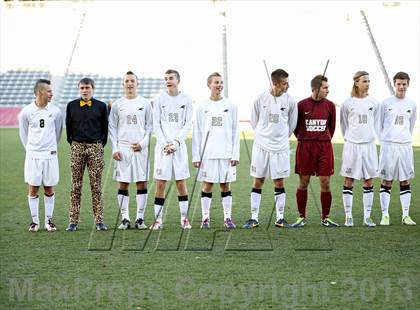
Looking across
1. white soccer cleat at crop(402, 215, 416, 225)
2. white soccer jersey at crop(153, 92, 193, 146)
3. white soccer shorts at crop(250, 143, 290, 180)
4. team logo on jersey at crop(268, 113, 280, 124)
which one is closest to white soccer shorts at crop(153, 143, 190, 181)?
white soccer jersey at crop(153, 92, 193, 146)

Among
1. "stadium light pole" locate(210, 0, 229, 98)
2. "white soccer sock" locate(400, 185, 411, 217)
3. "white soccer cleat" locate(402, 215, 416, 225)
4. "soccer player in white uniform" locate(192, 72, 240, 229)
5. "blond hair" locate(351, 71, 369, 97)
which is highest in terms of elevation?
"stadium light pole" locate(210, 0, 229, 98)

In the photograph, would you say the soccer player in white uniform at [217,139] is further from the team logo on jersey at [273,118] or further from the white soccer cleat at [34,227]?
the white soccer cleat at [34,227]

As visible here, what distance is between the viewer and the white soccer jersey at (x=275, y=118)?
8.66 m

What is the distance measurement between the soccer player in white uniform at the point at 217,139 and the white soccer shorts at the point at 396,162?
71.0 inches

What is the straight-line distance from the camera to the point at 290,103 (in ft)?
28.5

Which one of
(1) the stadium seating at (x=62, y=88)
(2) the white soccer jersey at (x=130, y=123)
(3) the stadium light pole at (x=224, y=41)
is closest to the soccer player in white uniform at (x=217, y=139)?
(2) the white soccer jersey at (x=130, y=123)

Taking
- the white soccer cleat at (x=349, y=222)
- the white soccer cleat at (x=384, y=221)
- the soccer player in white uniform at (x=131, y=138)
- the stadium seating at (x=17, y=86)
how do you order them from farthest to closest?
the stadium seating at (x=17, y=86)
the white soccer cleat at (x=384, y=221)
the white soccer cleat at (x=349, y=222)
the soccer player in white uniform at (x=131, y=138)

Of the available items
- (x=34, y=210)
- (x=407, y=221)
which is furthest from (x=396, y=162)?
(x=34, y=210)

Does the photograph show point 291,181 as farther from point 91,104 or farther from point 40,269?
point 40,269

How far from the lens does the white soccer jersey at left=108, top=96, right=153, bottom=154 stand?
8.65m

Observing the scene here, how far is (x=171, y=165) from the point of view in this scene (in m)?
8.62

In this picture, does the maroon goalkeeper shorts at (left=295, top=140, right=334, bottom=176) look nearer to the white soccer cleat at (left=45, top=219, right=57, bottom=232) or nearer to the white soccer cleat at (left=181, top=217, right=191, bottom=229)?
the white soccer cleat at (left=181, top=217, right=191, bottom=229)

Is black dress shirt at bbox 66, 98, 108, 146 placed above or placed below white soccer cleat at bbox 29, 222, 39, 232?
above

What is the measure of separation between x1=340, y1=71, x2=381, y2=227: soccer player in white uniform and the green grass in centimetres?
37
